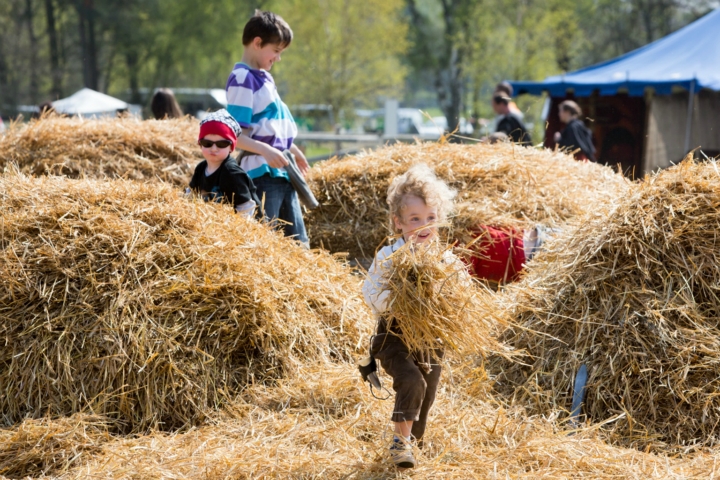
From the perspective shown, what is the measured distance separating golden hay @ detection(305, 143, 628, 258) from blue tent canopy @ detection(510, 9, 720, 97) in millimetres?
8118

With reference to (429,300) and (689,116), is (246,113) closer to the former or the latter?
(429,300)

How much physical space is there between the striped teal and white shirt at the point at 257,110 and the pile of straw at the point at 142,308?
1.89 ft

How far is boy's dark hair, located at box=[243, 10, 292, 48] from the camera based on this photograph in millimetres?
4715

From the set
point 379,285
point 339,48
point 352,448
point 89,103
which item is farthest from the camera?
point 339,48

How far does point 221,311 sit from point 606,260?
2022 mm

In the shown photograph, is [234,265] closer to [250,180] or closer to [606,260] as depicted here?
[250,180]

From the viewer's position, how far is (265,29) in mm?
4727

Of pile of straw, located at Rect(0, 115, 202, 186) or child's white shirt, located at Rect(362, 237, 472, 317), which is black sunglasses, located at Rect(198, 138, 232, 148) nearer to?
child's white shirt, located at Rect(362, 237, 472, 317)

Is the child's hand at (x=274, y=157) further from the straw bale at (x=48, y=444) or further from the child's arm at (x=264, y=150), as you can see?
the straw bale at (x=48, y=444)

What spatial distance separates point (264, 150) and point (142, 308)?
1381mm

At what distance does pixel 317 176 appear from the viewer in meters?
6.73

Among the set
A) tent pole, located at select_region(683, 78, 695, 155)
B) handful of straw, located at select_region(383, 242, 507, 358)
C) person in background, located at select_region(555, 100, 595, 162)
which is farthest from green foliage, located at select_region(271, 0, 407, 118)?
handful of straw, located at select_region(383, 242, 507, 358)

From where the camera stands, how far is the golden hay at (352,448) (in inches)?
119

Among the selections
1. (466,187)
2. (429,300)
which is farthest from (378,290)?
A: (466,187)
